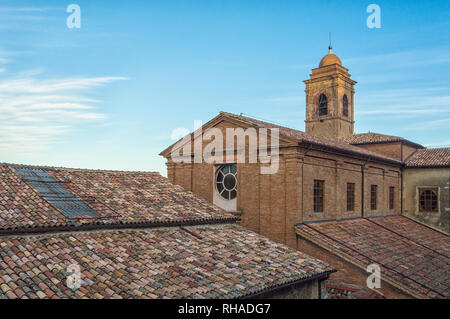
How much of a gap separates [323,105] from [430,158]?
10.1m

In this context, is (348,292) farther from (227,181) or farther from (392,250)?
(227,181)

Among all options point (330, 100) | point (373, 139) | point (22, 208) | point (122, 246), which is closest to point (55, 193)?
point (22, 208)

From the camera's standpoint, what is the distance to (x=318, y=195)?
1658 cm

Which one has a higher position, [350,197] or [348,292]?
[350,197]

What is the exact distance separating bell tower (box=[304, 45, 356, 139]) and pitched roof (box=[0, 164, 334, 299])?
62.2ft

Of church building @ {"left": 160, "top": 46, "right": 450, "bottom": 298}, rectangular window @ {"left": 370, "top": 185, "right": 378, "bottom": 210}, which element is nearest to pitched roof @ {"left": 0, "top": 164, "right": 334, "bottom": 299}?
church building @ {"left": 160, "top": 46, "right": 450, "bottom": 298}

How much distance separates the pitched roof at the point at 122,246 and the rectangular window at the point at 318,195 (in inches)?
164

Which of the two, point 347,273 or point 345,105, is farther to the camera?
point 345,105

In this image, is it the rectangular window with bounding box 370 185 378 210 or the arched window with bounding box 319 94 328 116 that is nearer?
the rectangular window with bounding box 370 185 378 210

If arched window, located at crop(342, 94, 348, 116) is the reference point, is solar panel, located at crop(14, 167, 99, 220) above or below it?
below

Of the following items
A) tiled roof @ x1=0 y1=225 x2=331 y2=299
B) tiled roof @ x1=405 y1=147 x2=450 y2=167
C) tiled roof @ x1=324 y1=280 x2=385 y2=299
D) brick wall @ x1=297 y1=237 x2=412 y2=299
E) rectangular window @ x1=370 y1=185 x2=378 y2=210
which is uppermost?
tiled roof @ x1=405 y1=147 x2=450 y2=167

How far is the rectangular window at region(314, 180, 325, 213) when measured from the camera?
1637 cm

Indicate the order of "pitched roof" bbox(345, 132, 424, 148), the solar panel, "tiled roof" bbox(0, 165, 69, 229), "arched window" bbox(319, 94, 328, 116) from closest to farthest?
1. "tiled roof" bbox(0, 165, 69, 229)
2. the solar panel
3. "pitched roof" bbox(345, 132, 424, 148)
4. "arched window" bbox(319, 94, 328, 116)

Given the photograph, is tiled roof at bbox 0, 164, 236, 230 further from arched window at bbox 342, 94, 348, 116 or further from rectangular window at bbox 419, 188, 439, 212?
arched window at bbox 342, 94, 348, 116
